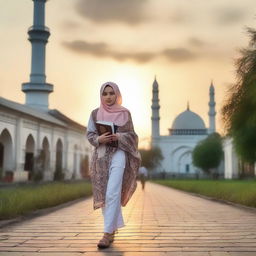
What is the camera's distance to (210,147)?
73562 mm

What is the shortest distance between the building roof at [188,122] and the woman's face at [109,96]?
88.9m

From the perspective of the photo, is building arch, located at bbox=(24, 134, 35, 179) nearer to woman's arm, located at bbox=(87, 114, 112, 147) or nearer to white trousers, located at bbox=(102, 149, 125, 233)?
woman's arm, located at bbox=(87, 114, 112, 147)

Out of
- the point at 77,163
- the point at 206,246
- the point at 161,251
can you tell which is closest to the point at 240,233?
the point at 206,246

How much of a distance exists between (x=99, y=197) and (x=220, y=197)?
12.0 m

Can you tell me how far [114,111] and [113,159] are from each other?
1.84 feet

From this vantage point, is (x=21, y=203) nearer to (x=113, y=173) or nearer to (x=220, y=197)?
(x=113, y=173)

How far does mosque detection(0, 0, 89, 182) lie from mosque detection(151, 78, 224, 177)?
28.9m

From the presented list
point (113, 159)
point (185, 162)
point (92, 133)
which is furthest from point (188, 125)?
point (113, 159)

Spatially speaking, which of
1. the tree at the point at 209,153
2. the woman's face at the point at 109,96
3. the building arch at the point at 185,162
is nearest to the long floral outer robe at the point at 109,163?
the woman's face at the point at 109,96

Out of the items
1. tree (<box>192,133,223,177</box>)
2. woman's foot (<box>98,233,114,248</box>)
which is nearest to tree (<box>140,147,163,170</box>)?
tree (<box>192,133,223,177</box>)

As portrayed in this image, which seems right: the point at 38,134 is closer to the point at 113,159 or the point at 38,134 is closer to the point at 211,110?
the point at 113,159

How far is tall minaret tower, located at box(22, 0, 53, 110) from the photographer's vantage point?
181ft

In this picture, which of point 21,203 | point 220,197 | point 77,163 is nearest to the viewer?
point 21,203

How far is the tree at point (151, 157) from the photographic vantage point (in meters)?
85.1
